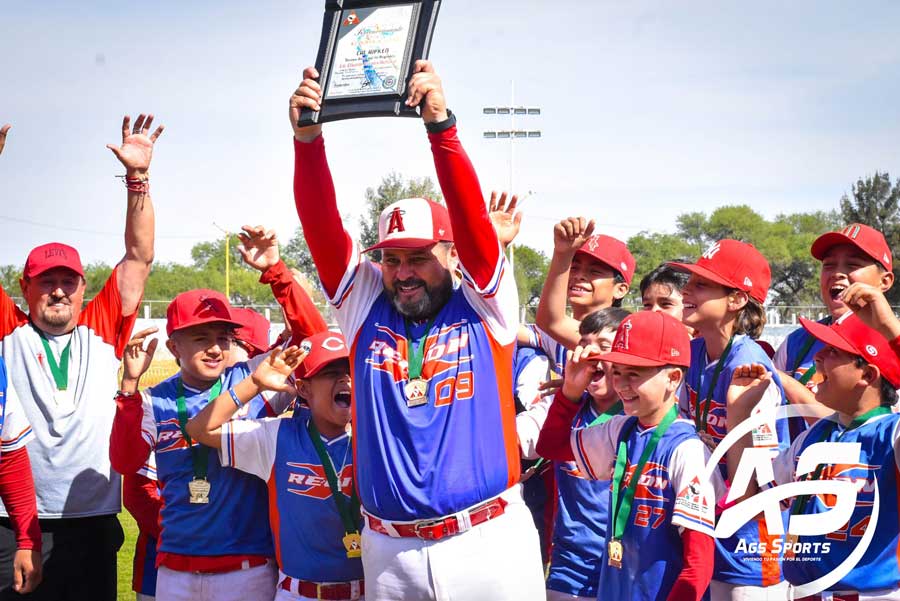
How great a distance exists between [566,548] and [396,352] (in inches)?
59.7

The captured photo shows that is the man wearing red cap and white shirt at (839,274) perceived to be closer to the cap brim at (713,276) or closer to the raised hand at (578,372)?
the cap brim at (713,276)

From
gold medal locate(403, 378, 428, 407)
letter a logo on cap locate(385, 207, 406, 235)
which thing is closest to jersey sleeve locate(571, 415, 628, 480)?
gold medal locate(403, 378, 428, 407)

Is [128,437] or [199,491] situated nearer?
[128,437]

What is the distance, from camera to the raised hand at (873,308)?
4000mm

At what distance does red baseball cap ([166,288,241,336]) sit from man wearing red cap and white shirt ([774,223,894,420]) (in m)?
3.47

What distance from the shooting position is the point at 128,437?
→ 4719 mm

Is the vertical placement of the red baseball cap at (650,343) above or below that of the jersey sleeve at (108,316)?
below

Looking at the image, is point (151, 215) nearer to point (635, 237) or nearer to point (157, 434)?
point (157, 434)

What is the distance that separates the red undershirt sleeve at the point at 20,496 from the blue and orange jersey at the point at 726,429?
3767mm

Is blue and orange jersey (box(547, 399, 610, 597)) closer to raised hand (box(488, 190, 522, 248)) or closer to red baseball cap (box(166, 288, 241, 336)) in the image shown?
raised hand (box(488, 190, 522, 248))

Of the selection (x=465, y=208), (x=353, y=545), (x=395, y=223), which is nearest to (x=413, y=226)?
(x=395, y=223)

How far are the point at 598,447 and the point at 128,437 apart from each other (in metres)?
2.43

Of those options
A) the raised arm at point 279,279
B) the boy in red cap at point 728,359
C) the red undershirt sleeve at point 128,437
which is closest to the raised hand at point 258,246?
the raised arm at point 279,279

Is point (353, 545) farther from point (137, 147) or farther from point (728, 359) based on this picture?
point (137, 147)
